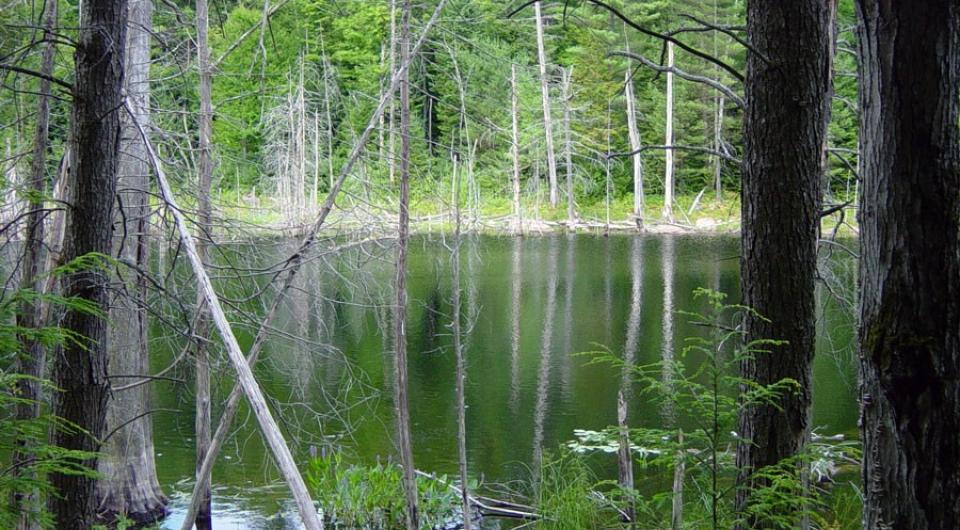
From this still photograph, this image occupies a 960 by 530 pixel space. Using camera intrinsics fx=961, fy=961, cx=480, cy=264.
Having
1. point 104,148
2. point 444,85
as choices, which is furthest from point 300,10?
point 104,148

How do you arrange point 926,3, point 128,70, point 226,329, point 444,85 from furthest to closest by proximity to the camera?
1. point 444,85
2. point 128,70
3. point 226,329
4. point 926,3

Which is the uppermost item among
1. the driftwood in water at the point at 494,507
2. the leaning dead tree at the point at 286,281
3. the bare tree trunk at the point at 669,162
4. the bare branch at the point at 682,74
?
the bare tree trunk at the point at 669,162

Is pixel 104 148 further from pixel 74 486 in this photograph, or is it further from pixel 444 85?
pixel 444 85

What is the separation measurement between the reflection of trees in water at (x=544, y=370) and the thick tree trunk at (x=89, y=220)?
4.95m

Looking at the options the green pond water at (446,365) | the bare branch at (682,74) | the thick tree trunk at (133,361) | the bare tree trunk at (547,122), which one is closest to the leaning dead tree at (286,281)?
the green pond water at (446,365)

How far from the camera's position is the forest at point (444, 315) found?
7.40 ft

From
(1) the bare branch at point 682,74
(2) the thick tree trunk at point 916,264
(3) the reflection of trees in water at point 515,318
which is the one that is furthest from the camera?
(3) the reflection of trees in water at point 515,318

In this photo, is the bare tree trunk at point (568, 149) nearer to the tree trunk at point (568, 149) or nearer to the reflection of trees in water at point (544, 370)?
the tree trunk at point (568, 149)

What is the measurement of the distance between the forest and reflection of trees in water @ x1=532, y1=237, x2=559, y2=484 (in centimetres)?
9

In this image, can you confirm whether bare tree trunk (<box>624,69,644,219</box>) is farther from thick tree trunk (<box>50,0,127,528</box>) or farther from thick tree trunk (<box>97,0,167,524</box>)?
thick tree trunk (<box>50,0,127,528</box>)

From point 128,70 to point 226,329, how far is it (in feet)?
16.3

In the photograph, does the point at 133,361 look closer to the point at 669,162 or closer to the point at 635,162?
the point at 669,162

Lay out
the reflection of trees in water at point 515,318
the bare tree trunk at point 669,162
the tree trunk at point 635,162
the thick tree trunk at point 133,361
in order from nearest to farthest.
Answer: the thick tree trunk at point 133,361
the reflection of trees in water at point 515,318
the bare tree trunk at point 669,162
the tree trunk at point 635,162

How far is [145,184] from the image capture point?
8617 mm
